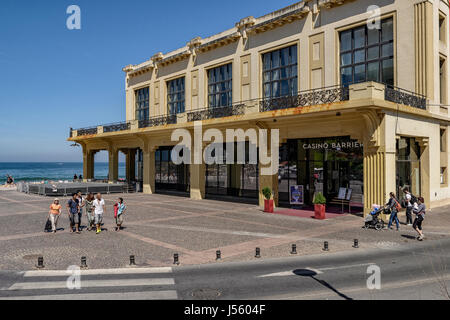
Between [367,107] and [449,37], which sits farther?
[449,37]

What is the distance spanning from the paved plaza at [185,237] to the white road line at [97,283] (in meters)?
1.45

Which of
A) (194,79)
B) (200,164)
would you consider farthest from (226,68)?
(200,164)

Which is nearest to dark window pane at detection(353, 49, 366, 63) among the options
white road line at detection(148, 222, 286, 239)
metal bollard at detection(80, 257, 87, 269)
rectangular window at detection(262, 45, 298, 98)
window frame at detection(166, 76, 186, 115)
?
rectangular window at detection(262, 45, 298, 98)

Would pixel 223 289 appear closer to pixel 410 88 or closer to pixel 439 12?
pixel 410 88

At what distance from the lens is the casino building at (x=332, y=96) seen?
19.1 meters

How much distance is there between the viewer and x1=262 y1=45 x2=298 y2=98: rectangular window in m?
24.9

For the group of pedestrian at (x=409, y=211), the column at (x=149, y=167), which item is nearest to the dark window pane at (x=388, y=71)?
the group of pedestrian at (x=409, y=211)

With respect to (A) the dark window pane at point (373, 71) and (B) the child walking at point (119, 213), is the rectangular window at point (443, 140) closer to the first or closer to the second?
(A) the dark window pane at point (373, 71)

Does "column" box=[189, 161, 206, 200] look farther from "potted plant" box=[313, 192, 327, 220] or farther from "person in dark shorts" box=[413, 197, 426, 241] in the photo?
"person in dark shorts" box=[413, 197, 426, 241]

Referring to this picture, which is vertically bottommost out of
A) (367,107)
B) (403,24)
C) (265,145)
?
(265,145)

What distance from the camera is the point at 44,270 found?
10.2 m

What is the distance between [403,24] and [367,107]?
248 inches

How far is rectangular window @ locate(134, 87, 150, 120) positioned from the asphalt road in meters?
31.0
